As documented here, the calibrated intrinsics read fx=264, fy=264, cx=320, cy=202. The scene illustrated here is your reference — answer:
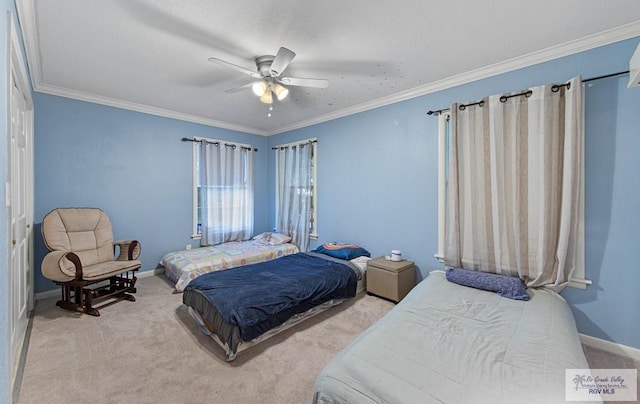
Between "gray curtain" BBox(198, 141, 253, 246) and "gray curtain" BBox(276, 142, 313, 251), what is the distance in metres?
0.57

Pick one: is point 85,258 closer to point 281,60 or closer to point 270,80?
point 270,80

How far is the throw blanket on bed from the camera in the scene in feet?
7.08

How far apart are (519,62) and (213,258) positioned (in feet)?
13.9

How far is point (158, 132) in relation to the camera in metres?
4.04

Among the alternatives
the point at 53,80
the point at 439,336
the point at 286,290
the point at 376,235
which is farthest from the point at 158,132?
the point at 439,336

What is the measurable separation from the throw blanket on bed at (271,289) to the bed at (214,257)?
2.48 feet

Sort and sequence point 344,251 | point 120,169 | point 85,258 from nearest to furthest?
A: point 85,258 < point 344,251 < point 120,169

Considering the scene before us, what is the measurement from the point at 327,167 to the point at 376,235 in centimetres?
138

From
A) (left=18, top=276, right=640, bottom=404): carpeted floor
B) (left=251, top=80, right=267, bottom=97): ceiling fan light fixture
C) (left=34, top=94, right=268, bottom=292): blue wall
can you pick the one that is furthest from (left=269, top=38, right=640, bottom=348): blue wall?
(left=34, top=94, right=268, bottom=292): blue wall

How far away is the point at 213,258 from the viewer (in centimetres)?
380

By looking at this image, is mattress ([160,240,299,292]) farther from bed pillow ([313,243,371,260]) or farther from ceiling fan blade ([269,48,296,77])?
ceiling fan blade ([269,48,296,77])

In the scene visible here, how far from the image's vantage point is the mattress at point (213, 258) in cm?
348

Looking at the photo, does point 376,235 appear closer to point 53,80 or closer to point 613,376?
point 613,376

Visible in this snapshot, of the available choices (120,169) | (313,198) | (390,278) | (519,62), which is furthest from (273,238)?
(519,62)
